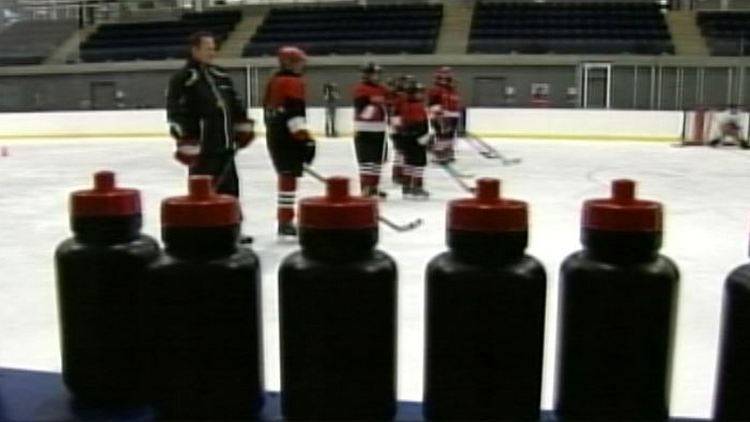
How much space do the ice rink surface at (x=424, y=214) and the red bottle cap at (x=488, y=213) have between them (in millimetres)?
478

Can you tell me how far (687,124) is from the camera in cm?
1293

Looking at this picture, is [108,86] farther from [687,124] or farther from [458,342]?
[458,342]

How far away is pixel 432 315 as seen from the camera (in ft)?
2.68

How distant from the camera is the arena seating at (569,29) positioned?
1664 centimetres

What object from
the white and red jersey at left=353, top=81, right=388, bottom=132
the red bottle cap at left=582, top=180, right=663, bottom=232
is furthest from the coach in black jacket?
the red bottle cap at left=582, top=180, right=663, bottom=232

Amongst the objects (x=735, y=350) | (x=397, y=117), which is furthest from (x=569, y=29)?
(x=735, y=350)

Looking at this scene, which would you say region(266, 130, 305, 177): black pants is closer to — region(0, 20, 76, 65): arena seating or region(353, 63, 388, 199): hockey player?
region(353, 63, 388, 199): hockey player

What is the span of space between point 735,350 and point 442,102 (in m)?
7.63

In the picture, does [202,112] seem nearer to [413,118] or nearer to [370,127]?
[370,127]

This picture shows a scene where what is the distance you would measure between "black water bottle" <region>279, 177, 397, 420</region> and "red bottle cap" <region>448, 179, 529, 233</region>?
0.08 m

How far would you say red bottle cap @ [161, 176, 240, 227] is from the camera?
0.78 m

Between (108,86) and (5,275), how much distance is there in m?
14.5

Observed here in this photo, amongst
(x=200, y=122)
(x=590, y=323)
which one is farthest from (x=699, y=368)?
(x=200, y=122)

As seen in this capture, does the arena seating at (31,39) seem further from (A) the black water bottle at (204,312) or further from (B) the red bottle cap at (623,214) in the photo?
(B) the red bottle cap at (623,214)
